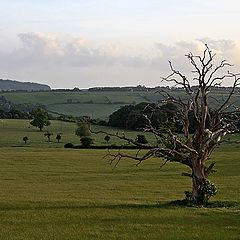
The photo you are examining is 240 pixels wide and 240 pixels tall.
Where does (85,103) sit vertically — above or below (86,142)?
above

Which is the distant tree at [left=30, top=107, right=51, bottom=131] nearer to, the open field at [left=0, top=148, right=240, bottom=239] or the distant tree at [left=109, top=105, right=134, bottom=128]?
the distant tree at [left=109, top=105, right=134, bottom=128]

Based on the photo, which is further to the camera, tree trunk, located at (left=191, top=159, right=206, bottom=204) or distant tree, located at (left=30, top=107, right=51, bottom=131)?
distant tree, located at (left=30, top=107, right=51, bottom=131)

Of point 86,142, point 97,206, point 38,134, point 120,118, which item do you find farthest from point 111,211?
point 120,118

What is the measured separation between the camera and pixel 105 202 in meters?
30.2

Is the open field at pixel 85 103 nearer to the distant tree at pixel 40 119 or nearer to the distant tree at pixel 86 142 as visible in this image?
the distant tree at pixel 40 119

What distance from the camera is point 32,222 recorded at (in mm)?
22562

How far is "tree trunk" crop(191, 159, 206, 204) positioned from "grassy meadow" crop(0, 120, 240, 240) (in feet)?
3.44

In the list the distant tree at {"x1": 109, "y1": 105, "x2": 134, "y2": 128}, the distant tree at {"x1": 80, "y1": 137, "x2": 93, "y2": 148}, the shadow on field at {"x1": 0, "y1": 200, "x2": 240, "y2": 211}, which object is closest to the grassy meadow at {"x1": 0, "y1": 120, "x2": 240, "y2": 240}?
the shadow on field at {"x1": 0, "y1": 200, "x2": 240, "y2": 211}

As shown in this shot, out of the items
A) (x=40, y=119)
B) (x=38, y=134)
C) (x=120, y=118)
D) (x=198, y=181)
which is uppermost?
(x=198, y=181)

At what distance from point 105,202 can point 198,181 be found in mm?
5331

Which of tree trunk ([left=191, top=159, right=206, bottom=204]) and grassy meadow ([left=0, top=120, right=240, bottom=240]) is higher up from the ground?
tree trunk ([left=191, top=159, right=206, bottom=204])

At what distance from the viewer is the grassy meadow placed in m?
20.5

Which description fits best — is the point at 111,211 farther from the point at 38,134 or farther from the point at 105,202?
the point at 38,134

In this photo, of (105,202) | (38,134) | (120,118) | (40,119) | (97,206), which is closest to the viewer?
(97,206)
